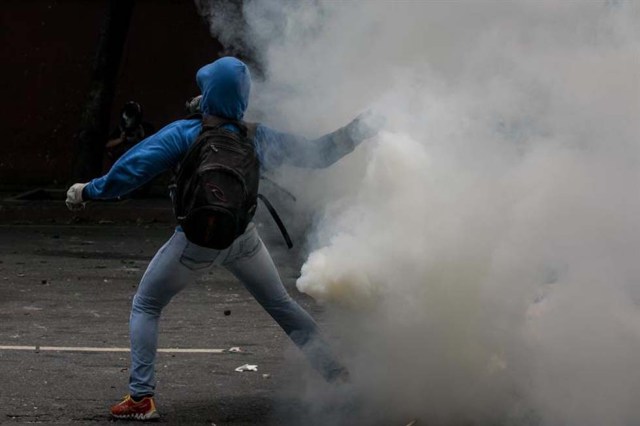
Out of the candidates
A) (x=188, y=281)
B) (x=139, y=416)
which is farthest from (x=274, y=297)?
(x=139, y=416)

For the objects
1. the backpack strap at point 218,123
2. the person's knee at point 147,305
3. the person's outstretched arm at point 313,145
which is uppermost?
the person's outstretched arm at point 313,145

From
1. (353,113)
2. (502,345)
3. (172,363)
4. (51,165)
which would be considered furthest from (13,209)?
(502,345)

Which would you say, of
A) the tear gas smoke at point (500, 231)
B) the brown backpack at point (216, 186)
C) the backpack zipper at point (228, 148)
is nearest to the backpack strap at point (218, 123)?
the brown backpack at point (216, 186)

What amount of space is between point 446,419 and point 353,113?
5.37 ft

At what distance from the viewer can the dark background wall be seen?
20203 mm

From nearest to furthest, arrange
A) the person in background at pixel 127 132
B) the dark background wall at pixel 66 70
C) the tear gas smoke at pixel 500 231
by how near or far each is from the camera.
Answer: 1. the tear gas smoke at pixel 500 231
2. the person in background at pixel 127 132
3. the dark background wall at pixel 66 70

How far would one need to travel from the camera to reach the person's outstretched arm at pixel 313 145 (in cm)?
653

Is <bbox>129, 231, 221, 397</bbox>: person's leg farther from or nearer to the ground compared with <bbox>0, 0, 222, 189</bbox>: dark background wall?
nearer to the ground

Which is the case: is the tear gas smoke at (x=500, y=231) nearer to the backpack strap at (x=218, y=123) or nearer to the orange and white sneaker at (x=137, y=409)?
the backpack strap at (x=218, y=123)

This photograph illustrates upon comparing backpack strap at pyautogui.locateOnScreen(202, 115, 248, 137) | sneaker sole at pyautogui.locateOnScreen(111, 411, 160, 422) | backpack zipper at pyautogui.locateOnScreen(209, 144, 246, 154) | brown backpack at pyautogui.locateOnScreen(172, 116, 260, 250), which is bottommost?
sneaker sole at pyautogui.locateOnScreen(111, 411, 160, 422)

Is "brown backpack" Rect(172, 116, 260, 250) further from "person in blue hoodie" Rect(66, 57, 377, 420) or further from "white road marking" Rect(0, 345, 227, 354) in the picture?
"white road marking" Rect(0, 345, 227, 354)

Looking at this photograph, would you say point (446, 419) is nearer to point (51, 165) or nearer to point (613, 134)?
point (613, 134)

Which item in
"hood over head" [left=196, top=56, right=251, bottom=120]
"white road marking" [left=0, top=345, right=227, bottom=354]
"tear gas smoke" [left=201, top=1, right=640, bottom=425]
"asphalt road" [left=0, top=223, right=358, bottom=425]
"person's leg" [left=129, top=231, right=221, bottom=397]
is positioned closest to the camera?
"tear gas smoke" [left=201, top=1, right=640, bottom=425]

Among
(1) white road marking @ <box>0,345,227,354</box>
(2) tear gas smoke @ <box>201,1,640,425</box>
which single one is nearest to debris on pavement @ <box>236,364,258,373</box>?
(1) white road marking @ <box>0,345,227,354</box>
